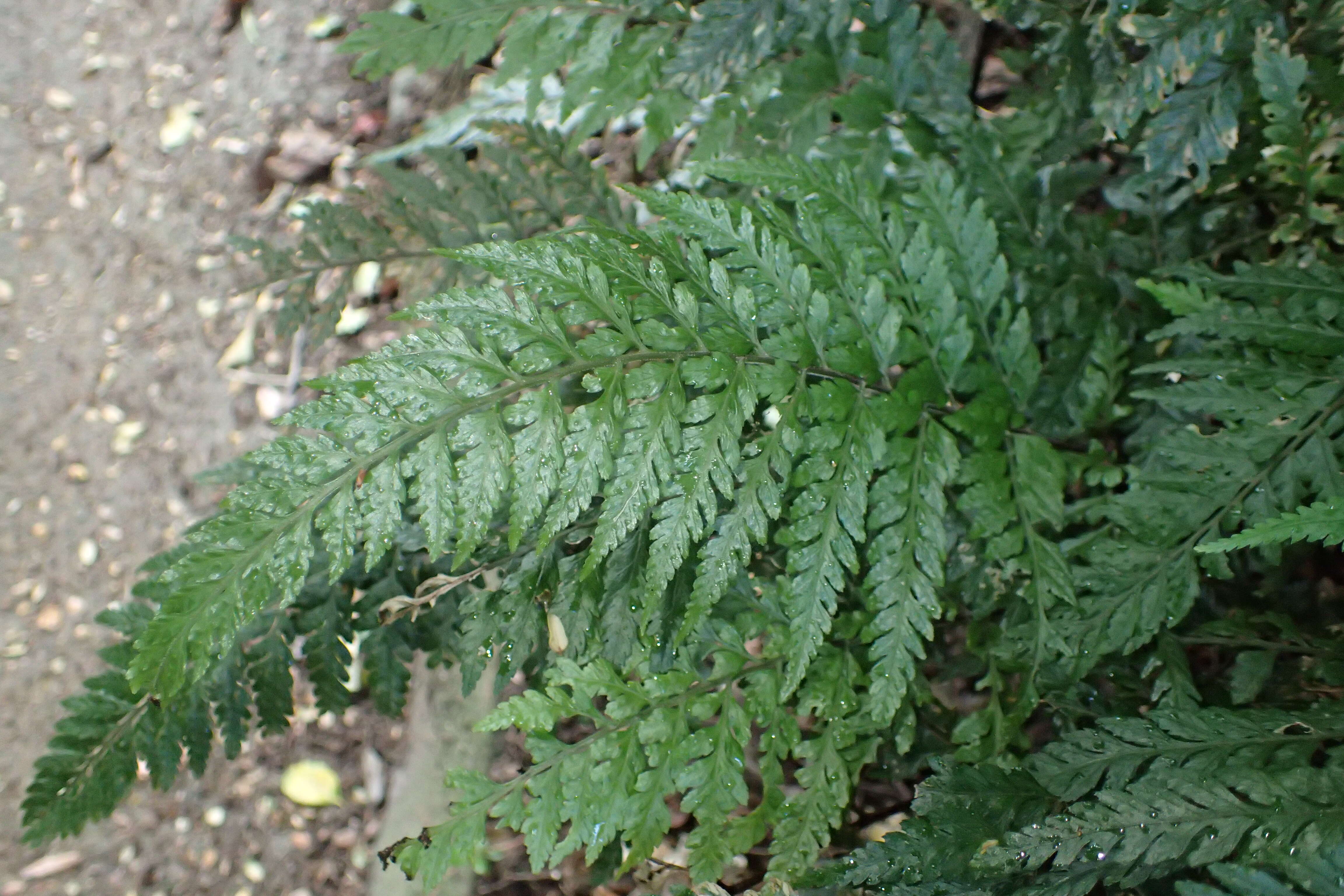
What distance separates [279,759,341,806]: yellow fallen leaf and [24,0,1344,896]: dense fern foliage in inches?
40.1

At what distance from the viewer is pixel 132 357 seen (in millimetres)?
3520

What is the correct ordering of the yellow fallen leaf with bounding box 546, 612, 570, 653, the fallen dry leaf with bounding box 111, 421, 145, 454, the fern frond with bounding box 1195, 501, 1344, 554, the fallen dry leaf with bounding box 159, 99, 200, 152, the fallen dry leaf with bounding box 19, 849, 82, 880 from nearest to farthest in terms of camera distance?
1. the fern frond with bounding box 1195, 501, 1344, 554
2. the yellow fallen leaf with bounding box 546, 612, 570, 653
3. the fallen dry leaf with bounding box 19, 849, 82, 880
4. the fallen dry leaf with bounding box 111, 421, 145, 454
5. the fallen dry leaf with bounding box 159, 99, 200, 152

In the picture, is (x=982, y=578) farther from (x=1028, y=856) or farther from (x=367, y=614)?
(x=367, y=614)

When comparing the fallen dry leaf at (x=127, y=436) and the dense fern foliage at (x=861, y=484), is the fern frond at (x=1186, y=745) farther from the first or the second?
the fallen dry leaf at (x=127, y=436)

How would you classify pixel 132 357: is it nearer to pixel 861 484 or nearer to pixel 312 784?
pixel 312 784

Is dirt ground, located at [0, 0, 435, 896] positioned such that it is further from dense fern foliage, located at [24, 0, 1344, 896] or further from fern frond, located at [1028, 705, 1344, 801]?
fern frond, located at [1028, 705, 1344, 801]

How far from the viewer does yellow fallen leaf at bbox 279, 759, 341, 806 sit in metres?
2.66

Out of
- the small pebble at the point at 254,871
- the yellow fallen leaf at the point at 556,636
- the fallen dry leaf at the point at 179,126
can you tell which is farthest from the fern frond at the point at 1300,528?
the fallen dry leaf at the point at 179,126

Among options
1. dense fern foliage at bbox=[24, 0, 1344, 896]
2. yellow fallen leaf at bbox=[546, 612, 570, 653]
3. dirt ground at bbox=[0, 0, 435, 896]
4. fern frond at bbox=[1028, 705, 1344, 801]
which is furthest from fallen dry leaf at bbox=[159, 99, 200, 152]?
fern frond at bbox=[1028, 705, 1344, 801]

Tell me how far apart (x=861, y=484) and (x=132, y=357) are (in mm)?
3172

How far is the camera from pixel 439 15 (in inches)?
72.2

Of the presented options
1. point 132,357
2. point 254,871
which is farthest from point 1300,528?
point 132,357

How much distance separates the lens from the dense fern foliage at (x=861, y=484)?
1.19 meters

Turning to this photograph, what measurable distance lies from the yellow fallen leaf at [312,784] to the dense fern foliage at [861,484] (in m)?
1.02
